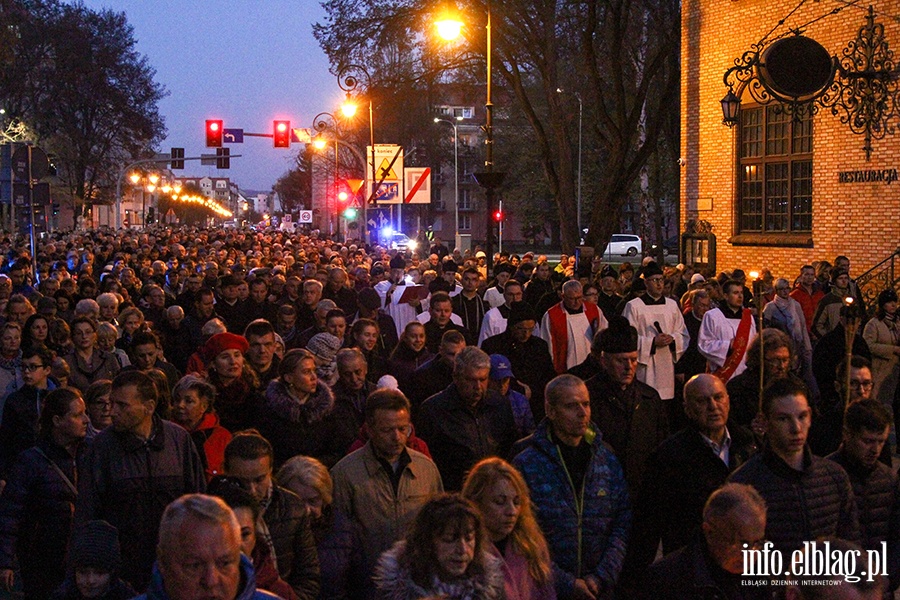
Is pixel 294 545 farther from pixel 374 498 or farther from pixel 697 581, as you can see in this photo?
pixel 697 581

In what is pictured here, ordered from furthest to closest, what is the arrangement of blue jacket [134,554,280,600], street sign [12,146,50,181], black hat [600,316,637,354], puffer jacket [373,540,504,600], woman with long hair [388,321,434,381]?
street sign [12,146,50,181] < woman with long hair [388,321,434,381] < black hat [600,316,637,354] < puffer jacket [373,540,504,600] < blue jacket [134,554,280,600]

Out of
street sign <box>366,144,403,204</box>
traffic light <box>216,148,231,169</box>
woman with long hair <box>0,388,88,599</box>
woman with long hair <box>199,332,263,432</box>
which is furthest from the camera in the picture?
traffic light <box>216,148,231,169</box>

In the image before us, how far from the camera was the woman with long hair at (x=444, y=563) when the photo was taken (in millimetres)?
4574

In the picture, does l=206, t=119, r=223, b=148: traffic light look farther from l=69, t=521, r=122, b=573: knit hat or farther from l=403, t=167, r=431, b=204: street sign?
l=69, t=521, r=122, b=573: knit hat

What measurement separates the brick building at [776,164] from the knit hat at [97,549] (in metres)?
18.4

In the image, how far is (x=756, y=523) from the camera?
15.0 feet

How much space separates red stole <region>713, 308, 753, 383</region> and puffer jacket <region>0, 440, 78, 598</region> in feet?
19.5

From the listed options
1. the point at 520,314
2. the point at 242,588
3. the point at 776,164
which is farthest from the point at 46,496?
the point at 776,164

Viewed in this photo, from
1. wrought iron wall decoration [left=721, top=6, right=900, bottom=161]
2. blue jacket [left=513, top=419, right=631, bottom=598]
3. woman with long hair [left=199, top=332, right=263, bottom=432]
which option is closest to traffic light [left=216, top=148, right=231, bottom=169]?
wrought iron wall decoration [left=721, top=6, right=900, bottom=161]

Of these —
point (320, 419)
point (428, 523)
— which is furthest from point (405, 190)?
point (428, 523)

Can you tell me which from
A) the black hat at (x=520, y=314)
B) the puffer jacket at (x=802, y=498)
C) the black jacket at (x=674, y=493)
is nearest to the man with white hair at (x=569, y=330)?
the black hat at (x=520, y=314)

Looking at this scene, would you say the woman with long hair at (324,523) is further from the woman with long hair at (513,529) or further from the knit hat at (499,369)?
the knit hat at (499,369)

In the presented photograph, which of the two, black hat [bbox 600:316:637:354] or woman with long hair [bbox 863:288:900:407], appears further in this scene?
woman with long hair [bbox 863:288:900:407]

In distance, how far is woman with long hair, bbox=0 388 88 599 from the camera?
21.6 feet
